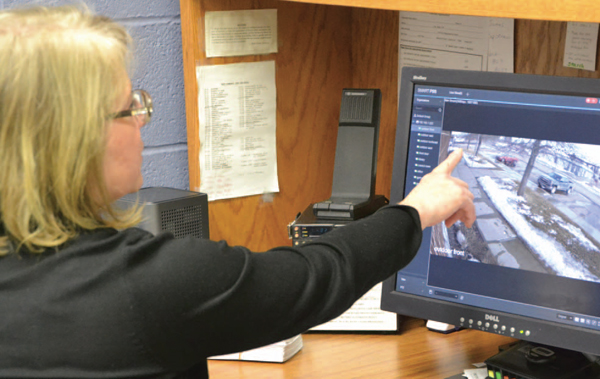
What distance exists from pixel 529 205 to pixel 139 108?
57cm

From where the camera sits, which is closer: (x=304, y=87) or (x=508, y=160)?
(x=508, y=160)

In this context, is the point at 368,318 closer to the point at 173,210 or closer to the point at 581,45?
the point at 173,210

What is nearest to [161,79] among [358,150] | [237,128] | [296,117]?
[237,128]

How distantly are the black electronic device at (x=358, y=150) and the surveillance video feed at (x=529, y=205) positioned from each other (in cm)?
24

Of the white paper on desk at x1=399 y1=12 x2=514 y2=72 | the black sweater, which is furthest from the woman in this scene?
the white paper on desk at x1=399 y1=12 x2=514 y2=72

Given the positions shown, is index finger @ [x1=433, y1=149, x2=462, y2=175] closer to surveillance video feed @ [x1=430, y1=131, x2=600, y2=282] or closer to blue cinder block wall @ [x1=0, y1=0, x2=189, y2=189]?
surveillance video feed @ [x1=430, y1=131, x2=600, y2=282]

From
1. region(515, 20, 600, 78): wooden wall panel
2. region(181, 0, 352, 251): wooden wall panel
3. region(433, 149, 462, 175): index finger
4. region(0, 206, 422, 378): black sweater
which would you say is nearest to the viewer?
region(0, 206, 422, 378): black sweater

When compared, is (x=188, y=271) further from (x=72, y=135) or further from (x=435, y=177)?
(x=435, y=177)

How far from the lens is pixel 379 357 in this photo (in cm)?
121

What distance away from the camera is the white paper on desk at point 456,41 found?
51.8 inches

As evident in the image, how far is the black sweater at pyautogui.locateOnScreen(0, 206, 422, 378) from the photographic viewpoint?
700 mm

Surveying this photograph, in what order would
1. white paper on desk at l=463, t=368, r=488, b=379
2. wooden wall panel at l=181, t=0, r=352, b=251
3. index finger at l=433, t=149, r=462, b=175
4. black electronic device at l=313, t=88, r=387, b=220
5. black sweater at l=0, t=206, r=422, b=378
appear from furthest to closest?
wooden wall panel at l=181, t=0, r=352, b=251
black electronic device at l=313, t=88, r=387, b=220
white paper on desk at l=463, t=368, r=488, b=379
index finger at l=433, t=149, r=462, b=175
black sweater at l=0, t=206, r=422, b=378

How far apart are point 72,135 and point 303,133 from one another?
34.0 inches

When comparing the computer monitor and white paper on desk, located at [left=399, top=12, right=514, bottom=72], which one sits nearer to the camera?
the computer monitor
